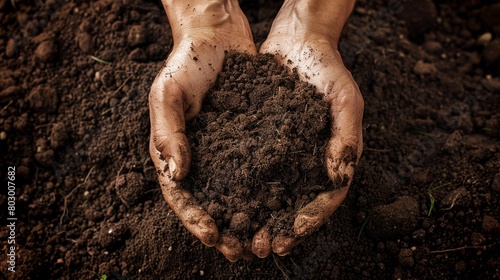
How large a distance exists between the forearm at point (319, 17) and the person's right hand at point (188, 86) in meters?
0.29

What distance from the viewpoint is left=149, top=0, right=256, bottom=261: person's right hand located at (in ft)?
6.39

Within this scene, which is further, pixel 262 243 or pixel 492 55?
pixel 492 55

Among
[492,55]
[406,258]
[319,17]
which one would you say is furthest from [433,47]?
[406,258]

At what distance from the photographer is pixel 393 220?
7.59ft

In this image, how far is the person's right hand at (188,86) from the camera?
1946 mm

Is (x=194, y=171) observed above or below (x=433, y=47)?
above

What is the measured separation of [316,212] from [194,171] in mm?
608

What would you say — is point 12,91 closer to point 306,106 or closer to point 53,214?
point 53,214

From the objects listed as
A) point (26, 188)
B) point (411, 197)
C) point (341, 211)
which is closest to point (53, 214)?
point (26, 188)

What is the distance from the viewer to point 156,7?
2.89m

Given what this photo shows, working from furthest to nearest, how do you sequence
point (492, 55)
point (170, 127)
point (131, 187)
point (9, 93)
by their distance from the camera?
point (492, 55) < point (9, 93) < point (131, 187) < point (170, 127)

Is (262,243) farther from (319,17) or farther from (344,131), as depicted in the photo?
(319,17)

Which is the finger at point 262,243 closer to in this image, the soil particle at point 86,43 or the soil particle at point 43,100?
the soil particle at point 43,100

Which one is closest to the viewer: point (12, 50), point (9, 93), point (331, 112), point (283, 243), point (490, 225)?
point (283, 243)
